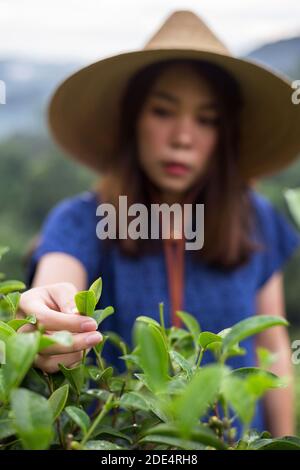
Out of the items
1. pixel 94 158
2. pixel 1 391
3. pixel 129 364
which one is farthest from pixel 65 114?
pixel 1 391

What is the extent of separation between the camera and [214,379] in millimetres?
299

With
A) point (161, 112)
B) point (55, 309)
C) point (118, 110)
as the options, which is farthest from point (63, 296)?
point (118, 110)

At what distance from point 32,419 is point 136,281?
93cm

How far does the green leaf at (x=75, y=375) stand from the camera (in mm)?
427

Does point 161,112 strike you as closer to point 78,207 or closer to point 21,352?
point 78,207

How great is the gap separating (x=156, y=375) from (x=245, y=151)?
115cm

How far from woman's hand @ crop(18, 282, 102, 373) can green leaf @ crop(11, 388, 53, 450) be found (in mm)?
77

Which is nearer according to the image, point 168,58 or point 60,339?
point 60,339

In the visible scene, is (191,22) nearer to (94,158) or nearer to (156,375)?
(94,158)

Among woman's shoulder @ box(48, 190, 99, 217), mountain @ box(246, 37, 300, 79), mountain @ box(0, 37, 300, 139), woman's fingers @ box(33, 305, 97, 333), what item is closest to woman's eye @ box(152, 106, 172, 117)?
woman's shoulder @ box(48, 190, 99, 217)

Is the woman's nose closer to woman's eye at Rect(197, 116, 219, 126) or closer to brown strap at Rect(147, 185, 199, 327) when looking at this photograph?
woman's eye at Rect(197, 116, 219, 126)

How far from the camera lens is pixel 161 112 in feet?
4.00

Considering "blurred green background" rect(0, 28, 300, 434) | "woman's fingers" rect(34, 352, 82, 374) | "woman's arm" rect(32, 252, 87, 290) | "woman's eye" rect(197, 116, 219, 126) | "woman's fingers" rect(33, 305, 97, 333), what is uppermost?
"blurred green background" rect(0, 28, 300, 434)

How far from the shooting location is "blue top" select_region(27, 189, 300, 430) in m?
1.21
